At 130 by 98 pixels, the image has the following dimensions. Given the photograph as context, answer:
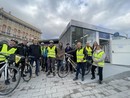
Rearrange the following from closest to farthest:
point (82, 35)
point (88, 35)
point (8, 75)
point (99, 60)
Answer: point (8, 75) < point (99, 60) < point (82, 35) < point (88, 35)

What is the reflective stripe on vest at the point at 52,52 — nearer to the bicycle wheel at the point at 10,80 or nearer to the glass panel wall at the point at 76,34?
the bicycle wheel at the point at 10,80

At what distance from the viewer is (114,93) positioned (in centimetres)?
305

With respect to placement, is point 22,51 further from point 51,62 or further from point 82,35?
point 82,35

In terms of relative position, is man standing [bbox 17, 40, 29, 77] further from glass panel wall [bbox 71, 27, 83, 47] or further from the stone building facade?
the stone building facade

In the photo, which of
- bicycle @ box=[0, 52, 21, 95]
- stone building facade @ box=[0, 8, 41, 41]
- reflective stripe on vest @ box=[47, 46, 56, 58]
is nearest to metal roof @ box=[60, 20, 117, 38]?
reflective stripe on vest @ box=[47, 46, 56, 58]

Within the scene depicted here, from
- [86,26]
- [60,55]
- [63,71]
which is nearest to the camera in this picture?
[63,71]

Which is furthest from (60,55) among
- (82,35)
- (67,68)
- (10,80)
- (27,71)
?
(82,35)

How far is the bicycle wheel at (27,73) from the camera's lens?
4.33m

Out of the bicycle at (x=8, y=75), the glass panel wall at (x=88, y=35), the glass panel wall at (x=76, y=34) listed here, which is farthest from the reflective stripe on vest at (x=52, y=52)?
the glass panel wall at (x=88, y=35)

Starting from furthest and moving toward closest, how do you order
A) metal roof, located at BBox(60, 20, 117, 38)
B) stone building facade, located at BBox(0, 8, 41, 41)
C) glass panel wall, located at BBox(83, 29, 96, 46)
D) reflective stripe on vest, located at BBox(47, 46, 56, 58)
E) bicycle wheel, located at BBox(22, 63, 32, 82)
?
stone building facade, located at BBox(0, 8, 41, 41) → glass panel wall, located at BBox(83, 29, 96, 46) → metal roof, located at BBox(60, 20, 117, 38) → reflective stripe on vest, located at BBox(47, 46, 56, 58) → bicycle wheel, located at BBox(22, 63, 32, 82)

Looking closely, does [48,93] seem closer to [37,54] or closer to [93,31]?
[37,54]

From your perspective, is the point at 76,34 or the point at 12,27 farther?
the point at 12,27

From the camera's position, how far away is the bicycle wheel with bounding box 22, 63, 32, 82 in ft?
14.2

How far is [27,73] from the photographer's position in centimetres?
447
